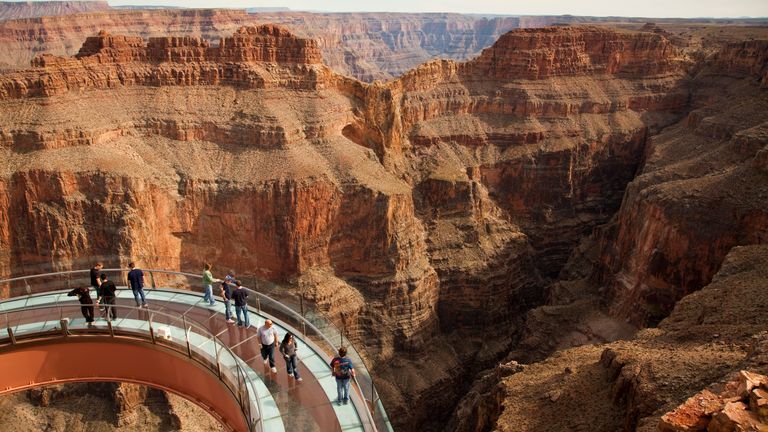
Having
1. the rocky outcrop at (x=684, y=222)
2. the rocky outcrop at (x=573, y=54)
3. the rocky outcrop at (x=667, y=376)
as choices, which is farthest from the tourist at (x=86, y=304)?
the rocky outcrop at (x=573, y=54)

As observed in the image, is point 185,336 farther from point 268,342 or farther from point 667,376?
point 667,376

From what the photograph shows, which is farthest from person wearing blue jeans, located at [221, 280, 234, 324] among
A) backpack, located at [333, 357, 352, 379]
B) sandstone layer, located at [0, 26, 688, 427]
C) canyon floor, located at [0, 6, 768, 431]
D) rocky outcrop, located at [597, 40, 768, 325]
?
rocky outcrop, located at [597, 40, 768, 325]

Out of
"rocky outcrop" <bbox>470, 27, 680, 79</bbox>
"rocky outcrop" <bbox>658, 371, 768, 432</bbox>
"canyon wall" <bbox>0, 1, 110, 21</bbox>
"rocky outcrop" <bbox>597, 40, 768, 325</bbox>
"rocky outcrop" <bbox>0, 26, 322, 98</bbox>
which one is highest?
"canyon wall" <bbox>0, 1, 110, 21</bbox>

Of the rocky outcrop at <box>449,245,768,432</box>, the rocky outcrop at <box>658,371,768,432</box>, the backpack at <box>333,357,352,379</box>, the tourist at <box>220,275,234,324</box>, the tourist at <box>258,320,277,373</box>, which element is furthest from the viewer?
the tourist at <box>220,275,234,324</box>

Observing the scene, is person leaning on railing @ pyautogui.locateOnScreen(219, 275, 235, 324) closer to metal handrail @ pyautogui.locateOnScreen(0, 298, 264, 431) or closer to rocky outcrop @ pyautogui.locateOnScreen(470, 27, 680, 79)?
metal handrail @ pyautogui.locateOnScreen(0, 298, 264, 431)

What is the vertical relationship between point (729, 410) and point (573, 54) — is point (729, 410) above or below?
below

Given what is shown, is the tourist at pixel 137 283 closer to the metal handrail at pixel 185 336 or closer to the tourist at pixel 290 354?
the metal handrail at pixel 185 336

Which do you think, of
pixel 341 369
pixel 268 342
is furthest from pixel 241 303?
pixel 341 369
